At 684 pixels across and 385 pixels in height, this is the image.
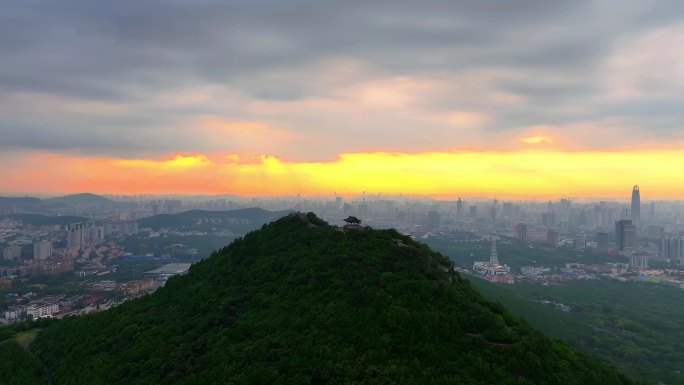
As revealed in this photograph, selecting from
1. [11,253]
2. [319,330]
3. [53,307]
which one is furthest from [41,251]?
[319,330]

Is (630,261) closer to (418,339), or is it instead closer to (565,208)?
(418,339)

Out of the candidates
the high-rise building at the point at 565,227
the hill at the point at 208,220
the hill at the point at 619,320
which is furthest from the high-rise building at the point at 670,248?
the hill at the point at 208,220

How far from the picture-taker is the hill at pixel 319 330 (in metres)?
10.3

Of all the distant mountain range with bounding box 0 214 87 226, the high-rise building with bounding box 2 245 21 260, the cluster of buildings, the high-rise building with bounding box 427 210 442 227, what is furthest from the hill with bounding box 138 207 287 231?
the cluster of buildings

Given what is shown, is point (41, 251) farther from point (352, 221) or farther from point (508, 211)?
point (508, 211)

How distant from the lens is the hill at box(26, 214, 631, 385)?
33.9 feet

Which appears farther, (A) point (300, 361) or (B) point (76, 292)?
(B) point (76, 292)

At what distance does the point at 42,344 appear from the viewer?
1947 centimetres

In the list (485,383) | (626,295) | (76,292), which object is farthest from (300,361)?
(626,295)

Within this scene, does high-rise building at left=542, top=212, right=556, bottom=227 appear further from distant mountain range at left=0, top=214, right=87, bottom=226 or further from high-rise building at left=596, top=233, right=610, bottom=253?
distant mountain range at left=0, top=214, right=87, bottom=226

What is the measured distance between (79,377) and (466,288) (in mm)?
13018

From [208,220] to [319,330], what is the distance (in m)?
120

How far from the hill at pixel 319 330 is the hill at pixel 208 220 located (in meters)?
98.2

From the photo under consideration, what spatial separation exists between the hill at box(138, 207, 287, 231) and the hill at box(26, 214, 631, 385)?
322 ft
